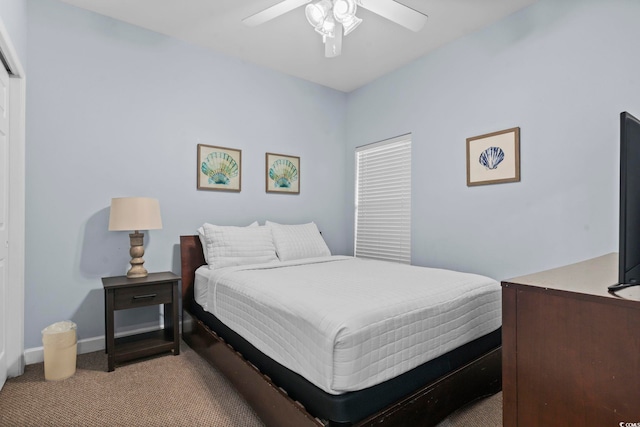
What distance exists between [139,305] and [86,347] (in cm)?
67

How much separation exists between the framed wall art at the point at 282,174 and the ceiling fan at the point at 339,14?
1.57 metres

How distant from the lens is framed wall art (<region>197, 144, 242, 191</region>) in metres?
3.15

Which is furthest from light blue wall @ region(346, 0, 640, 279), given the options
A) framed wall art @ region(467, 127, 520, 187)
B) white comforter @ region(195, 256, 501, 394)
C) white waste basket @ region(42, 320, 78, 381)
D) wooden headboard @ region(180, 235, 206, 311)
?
white waste basket @ region(42, 320, 78, 381)

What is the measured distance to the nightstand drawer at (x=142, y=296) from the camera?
234 cm

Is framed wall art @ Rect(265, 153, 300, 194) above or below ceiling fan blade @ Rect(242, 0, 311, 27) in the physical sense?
below

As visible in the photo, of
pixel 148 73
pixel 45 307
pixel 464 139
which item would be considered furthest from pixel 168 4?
pixel 464 139

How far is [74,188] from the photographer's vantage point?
256 cm

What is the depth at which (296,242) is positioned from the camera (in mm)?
3213

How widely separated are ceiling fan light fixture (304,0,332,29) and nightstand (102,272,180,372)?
209 centimetres

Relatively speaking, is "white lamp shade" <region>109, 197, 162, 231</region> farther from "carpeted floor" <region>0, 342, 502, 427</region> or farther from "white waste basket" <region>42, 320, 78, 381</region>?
"carpeted floor" <region>0, 342, 502, 427</region>

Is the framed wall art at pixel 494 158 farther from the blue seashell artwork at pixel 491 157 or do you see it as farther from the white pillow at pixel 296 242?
the white pillow at pixel 296 242

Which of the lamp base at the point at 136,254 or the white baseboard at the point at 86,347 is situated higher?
the lamp base at the point at 136,254

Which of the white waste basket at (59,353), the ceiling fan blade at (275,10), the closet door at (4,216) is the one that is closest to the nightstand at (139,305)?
the white waste basket at (59,353)

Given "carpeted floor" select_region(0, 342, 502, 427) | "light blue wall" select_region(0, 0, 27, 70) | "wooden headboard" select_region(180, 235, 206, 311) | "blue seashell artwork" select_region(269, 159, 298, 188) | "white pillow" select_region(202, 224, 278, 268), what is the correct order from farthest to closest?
"blue seashell artwork" select_region(269, 159, 298, 188) < "wooden headboard" select_region(180, 235, 206, 311) < "white pillow" select_region(202, 224, 278, 268) < "light blue wall" select_region(0, 0, 27, 70) < "carpeted floor" select_region(0, 342, 502, 427)
